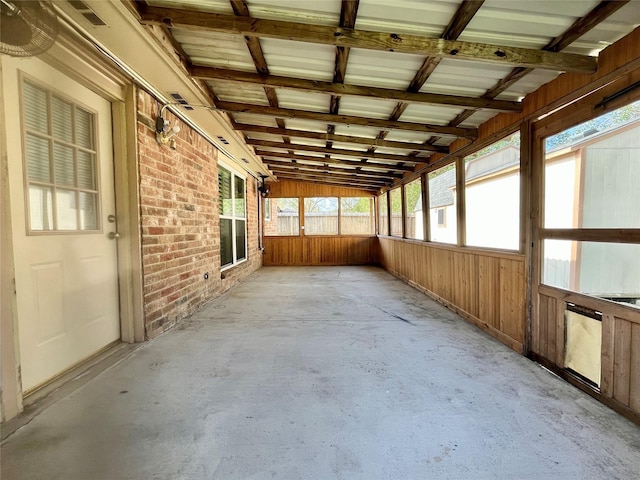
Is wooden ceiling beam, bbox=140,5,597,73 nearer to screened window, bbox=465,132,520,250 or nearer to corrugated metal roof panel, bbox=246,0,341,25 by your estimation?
corrugated metal roof panel, bbox=246,0,341,25

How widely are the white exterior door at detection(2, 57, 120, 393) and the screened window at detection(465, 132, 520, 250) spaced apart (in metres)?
3.92

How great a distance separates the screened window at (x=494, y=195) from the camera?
288 cm

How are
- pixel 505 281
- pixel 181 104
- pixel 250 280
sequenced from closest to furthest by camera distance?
1. pixel 505 281
2. pixel 181 104
3. pixel 250 280

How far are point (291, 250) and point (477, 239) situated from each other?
611 centimetres

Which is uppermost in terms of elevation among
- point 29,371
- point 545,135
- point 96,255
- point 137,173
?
point 545,135

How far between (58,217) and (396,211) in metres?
6.30

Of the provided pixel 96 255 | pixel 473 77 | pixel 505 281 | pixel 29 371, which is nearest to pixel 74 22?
pixel 96 255

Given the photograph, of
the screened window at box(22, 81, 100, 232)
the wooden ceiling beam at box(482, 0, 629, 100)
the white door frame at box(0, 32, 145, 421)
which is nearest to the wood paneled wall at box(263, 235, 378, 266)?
the white door frame at box(0, 32, 145, 421)

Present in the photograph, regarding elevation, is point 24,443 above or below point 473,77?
below

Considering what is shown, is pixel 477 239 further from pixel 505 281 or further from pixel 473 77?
pixel 473 77

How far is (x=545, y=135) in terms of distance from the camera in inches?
94.7

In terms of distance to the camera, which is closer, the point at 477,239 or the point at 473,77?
the point at 473,77

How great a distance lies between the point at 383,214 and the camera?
8258 mm

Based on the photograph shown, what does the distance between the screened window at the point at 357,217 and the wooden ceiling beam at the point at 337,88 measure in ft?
20.4
